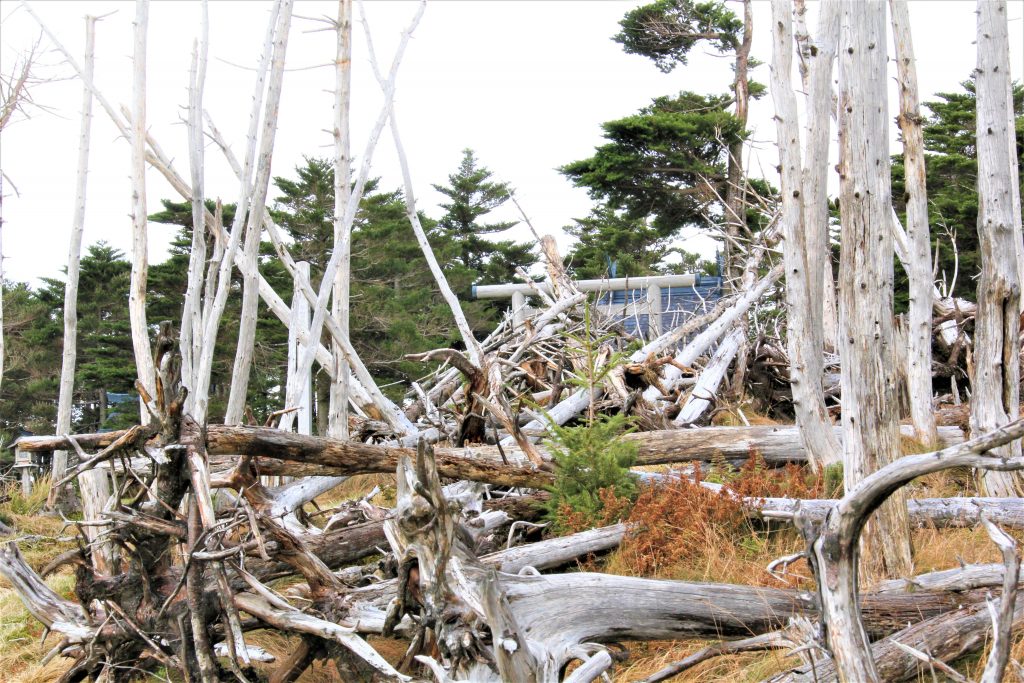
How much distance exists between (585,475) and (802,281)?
7.29 feet

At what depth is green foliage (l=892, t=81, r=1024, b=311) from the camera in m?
17.2

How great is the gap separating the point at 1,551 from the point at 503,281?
18.0m

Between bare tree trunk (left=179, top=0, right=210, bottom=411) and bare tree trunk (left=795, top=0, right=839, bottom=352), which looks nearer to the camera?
bare tree trunk (left=795, top=0, right=839, bottom=352)

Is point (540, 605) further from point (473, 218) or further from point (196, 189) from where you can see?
point (473, 218)

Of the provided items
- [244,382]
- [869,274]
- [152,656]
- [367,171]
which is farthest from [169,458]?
[367,171]

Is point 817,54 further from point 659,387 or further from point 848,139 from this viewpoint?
point 659,387

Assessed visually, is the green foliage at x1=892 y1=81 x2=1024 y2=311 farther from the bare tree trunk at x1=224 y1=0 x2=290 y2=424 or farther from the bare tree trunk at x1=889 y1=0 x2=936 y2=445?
the bare tree trunk at x1=224 y1=0 x2=290 y2=424

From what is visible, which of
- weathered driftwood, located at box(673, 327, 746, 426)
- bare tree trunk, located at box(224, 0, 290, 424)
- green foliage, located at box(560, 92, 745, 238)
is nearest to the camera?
bare tree trunk, located at box(224, 0, 290, 424)

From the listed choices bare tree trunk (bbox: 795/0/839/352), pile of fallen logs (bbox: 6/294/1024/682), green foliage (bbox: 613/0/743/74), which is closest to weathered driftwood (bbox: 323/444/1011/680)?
pile of fallen logs (bbox: 6/294/1024/682)

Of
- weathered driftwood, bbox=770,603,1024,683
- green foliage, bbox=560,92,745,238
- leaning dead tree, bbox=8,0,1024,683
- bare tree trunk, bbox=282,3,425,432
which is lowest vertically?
weathered driftwood, bbox=770,603,1024,683

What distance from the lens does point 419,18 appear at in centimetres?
897

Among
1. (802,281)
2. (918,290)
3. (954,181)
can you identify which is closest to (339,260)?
(802,281)

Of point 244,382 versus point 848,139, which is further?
point 244,382

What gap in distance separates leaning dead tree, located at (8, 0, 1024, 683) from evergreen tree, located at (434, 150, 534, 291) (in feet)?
52.2
